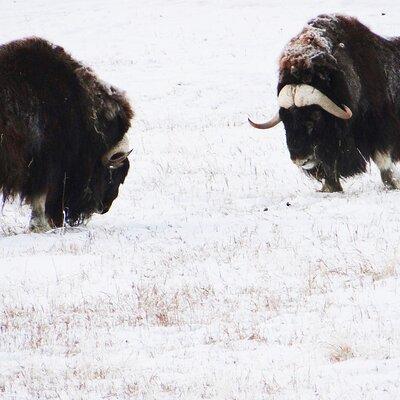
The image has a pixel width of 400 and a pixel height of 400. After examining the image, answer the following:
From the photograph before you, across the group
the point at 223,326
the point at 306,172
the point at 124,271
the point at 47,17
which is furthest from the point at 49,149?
the point at 47,17

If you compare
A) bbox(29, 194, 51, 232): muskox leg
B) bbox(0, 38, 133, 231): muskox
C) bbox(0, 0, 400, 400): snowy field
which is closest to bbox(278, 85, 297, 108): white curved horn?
bbox(0, 0, 400, 400): snowy field

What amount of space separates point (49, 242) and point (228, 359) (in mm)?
3431

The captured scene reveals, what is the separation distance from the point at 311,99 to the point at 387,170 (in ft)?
4.18

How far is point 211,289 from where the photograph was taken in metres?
5.92

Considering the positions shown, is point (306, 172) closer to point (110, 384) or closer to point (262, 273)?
point (262, 273)

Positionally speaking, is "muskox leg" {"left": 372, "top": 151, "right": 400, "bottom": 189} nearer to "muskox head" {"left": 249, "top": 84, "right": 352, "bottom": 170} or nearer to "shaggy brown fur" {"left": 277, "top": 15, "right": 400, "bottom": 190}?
"shaggy brown fur" {"left": 277, "top": 15, "right": 400, "bottom": 190}

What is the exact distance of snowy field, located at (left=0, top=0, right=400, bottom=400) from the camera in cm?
441

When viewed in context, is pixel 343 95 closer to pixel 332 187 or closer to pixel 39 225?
pixel 332 187

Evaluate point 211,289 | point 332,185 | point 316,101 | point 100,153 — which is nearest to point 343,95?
point 316,101

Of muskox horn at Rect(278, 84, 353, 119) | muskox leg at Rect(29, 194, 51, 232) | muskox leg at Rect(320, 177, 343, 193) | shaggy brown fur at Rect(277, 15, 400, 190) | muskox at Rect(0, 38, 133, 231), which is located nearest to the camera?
muskox at Rect(0, 38, 133, 231)

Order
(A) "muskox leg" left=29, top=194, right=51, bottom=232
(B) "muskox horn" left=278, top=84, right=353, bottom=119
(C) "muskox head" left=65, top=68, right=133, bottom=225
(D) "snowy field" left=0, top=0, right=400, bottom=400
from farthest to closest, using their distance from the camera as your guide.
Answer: (B) "muskox horn" left=278, top=84, right=353, bottom=119 < (C) "muskox head" left=65, top=68, right=133, bottom=225 < (A) "muskox leg" left=29, top=194, right=51, bottom=232 < (D) "snowy field" left=0, top=0, right=400, bottom=400

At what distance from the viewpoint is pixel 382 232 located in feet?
23.5

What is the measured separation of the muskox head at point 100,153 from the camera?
866cm

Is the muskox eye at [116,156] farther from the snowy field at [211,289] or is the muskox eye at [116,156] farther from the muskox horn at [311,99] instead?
the muskox horn at [311,99]
